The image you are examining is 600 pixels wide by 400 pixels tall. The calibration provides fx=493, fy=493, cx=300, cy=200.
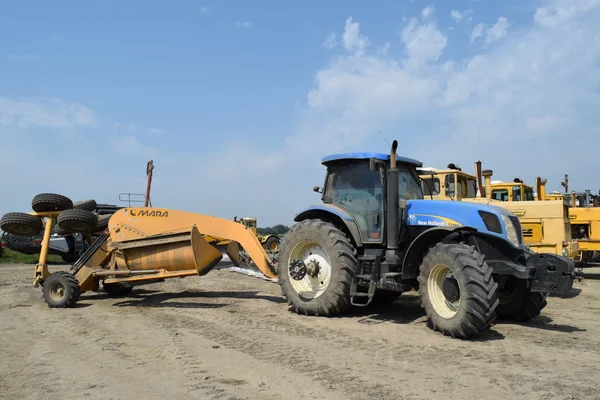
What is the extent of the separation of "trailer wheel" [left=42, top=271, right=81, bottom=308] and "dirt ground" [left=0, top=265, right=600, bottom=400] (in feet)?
1.00

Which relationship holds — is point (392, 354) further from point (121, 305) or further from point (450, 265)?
point (121, 305)

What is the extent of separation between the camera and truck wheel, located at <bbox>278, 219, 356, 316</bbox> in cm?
675

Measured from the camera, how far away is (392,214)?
658 centimetres

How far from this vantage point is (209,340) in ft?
18.5

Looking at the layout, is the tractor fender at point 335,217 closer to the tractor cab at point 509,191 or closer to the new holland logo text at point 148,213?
the new holland logo text at point 148,213

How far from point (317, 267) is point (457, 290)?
221cm

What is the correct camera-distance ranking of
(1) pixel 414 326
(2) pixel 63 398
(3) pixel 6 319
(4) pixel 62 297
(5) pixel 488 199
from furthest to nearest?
(5) pixel 488 199
(4) pixel 62 297
(3) pixel 6 319
(1) pixel 414 326
(2) pixel 63 398

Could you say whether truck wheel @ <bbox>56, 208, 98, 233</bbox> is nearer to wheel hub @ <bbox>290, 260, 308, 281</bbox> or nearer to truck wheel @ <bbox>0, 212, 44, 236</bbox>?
truck wheel @ <bbox>0, 212, 44, 236</bbox>

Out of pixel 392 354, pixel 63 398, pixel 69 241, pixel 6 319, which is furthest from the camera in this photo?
pixel 69 241

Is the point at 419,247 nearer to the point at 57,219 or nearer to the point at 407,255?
the point at 407,255

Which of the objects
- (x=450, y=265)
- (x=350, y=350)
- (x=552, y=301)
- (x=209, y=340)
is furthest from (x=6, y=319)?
(x=552, y=301)

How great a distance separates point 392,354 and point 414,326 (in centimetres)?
145

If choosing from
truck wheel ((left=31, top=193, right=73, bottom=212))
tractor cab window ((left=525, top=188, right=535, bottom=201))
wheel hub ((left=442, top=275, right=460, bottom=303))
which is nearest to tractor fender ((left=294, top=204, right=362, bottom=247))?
wheel hub ((left=442, top=275, right=460, bottom=303))

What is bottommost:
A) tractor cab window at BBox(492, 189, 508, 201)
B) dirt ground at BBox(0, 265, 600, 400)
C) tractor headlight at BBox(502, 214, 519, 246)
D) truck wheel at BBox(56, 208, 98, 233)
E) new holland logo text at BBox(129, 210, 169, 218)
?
dirt ground at BBox(0, 265, 600, 400)
